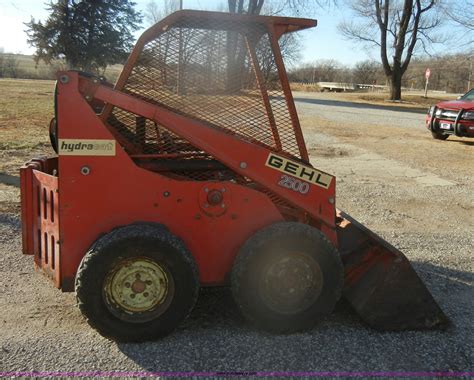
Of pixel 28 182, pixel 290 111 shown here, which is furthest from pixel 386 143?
pixel 28 182

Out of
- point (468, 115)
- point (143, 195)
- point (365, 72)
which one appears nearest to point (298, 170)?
point (143, 195)

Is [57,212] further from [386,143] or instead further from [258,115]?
[386,143]

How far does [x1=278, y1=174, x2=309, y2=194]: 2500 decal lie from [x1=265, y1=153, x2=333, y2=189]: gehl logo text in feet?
0.09

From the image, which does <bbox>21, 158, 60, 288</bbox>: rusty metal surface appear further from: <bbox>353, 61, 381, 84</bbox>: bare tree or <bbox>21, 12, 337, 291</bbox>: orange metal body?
<bbox>353, 61, 381, 84</bbox>: bare tree

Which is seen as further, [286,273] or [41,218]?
[41,218]

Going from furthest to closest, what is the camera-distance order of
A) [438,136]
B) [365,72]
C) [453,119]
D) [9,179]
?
[365,72], [438,136], [453,119], [9,179]

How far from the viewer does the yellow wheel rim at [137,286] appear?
321 centimetres

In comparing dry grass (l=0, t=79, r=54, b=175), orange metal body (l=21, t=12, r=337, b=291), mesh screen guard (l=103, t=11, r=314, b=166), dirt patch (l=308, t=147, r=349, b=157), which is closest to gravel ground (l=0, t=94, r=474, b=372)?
orange metal body (l=21, t=12, r=337, b=291)

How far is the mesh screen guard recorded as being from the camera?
3568mm

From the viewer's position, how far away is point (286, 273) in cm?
343

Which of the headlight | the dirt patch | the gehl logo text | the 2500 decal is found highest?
the headlight

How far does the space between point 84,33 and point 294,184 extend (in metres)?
47.4

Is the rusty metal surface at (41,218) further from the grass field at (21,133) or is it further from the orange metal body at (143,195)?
the grass field at (21,133)

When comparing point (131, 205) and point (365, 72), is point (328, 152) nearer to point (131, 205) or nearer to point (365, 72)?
point (131, 205)
